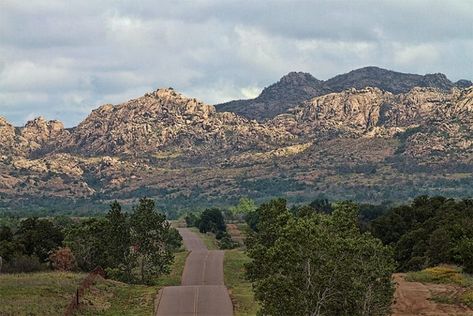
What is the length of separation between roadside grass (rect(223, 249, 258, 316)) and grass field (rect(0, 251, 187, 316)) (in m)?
8.78

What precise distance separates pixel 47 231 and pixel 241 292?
3846 centimetres

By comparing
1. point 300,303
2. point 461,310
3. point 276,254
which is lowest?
point 461,310

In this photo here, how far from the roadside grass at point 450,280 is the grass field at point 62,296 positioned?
99.8ft

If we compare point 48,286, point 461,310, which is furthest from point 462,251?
point 48,286

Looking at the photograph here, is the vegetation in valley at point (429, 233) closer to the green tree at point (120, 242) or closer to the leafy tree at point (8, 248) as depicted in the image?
the green tree at point (120, 242)

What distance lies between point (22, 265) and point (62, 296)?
22724 mm

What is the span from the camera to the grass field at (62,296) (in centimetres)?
5597

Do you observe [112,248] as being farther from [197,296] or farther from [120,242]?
[197,296]

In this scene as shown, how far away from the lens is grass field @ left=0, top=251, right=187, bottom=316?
5597 centimetres

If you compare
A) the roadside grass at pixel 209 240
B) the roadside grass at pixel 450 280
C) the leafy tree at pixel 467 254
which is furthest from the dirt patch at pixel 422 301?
the roadside grass at pixel 209 240

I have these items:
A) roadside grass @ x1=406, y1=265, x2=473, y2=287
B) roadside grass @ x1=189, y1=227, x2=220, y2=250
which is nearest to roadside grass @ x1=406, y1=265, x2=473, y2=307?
roadside grass @ x1=406, y1=265, x2=473, y2=287

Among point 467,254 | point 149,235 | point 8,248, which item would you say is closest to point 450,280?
point 467,254

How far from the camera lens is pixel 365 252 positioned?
1652 inches

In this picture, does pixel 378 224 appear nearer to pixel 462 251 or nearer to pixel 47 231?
pixel 462 251
